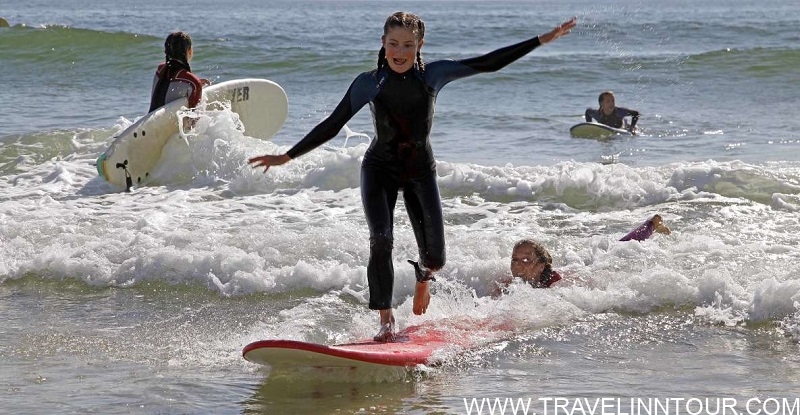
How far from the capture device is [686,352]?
570 cm

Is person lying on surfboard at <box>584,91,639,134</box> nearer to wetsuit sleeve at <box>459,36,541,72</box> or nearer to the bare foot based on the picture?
the bare foot

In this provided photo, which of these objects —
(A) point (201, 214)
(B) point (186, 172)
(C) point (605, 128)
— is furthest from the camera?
(C) point (605, 128)

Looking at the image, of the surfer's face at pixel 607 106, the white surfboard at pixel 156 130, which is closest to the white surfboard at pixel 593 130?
the surfer's face at pixel 607 106

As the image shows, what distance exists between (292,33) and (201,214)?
25.0m

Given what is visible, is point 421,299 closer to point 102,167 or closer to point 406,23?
point 406,23

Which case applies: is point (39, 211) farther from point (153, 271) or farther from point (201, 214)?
point (153, 271)

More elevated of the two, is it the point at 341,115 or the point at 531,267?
the point at 341,115

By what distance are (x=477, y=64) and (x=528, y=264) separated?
1.97 m

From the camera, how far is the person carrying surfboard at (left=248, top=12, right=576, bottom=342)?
525 cm

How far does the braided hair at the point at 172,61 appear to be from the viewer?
9.89 meters

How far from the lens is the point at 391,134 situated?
17.5ft

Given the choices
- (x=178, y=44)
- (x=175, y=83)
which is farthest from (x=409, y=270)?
(x=175, y=83)

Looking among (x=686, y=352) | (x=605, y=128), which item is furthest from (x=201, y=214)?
(x=605, y=128)

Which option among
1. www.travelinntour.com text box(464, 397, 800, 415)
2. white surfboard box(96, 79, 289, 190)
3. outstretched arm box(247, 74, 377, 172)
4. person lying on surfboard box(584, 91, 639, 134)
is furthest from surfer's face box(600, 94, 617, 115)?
www.travelinntour.com text box(464, 397, 800, 415)
